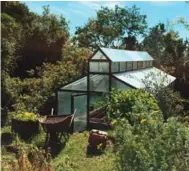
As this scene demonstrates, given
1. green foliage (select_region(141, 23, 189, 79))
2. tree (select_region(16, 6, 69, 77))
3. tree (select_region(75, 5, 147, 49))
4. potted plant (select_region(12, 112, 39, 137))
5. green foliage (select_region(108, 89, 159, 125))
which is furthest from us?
tree (select_region(75, 5, 147, 49))

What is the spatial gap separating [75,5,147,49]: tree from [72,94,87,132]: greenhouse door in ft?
49.3

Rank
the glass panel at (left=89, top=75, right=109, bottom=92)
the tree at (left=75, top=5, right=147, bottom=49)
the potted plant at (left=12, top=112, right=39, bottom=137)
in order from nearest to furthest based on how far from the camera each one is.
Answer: the potted plant at (left=12, top=112, right=39, bottom=137) < the glass panel at (left=89, top=75, right=109, bottom=92) < the tree at (left=75, top=5, right=147, bottom=49)

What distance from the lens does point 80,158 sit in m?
7.74

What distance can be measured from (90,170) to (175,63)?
40.3 ft

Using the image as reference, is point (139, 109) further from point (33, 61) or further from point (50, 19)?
point (50, 19)

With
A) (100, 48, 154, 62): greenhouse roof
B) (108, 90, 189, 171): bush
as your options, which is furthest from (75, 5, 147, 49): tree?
(108, 90, 189, 171): bush

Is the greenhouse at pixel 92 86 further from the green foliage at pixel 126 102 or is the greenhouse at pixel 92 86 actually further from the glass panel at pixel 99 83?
the green foliage at pixel 126 102

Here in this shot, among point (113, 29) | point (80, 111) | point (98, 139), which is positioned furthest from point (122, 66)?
point (113, 29)

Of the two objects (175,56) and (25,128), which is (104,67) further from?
(175,56)

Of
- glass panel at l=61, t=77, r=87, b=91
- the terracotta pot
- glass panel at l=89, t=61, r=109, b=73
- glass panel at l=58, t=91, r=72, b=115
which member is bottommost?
the terracotta pot

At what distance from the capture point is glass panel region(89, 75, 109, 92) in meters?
11.0

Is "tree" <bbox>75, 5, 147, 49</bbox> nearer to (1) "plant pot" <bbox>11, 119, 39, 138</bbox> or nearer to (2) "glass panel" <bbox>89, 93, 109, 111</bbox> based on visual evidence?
(2) "glass panel" <bbox>89, 93, 109, 111</bbox>

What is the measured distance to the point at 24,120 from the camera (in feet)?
30.4

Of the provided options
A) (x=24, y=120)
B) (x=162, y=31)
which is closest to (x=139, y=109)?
(x=24, y=120)
